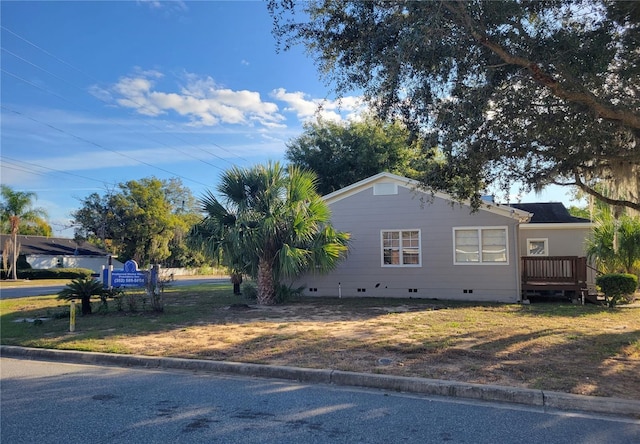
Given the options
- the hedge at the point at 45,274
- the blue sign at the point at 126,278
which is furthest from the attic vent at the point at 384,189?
the hedge at the point at 45,274

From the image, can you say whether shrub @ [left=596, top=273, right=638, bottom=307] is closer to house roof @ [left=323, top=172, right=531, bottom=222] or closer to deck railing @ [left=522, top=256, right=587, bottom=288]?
deck railing @ [left=522, top=256, right=587, bottom=288]

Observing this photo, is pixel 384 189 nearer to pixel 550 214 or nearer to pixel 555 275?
pixel 555 275

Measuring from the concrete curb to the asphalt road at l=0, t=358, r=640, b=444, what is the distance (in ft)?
0.63

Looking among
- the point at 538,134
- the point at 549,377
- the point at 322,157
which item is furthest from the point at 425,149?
the point at 322,157

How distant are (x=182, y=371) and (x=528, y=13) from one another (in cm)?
784

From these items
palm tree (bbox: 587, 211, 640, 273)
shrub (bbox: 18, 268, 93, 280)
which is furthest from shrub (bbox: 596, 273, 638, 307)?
shrub (bbox: 18, 268, 93, 280)

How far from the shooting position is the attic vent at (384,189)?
1709cm

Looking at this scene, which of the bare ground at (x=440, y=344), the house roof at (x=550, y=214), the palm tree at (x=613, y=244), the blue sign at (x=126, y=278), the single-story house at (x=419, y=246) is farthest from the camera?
the house roof at (x=550, y=214)

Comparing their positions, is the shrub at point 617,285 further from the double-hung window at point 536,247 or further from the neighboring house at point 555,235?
the double-hung window at point 536,247

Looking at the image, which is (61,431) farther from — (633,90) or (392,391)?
(633,90)

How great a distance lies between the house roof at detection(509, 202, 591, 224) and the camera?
19.3 m

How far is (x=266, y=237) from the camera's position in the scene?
1400 cm

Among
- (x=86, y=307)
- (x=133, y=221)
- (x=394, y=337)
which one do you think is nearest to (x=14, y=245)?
(x=133, y=221)

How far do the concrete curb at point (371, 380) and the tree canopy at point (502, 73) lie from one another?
3.96 meters
